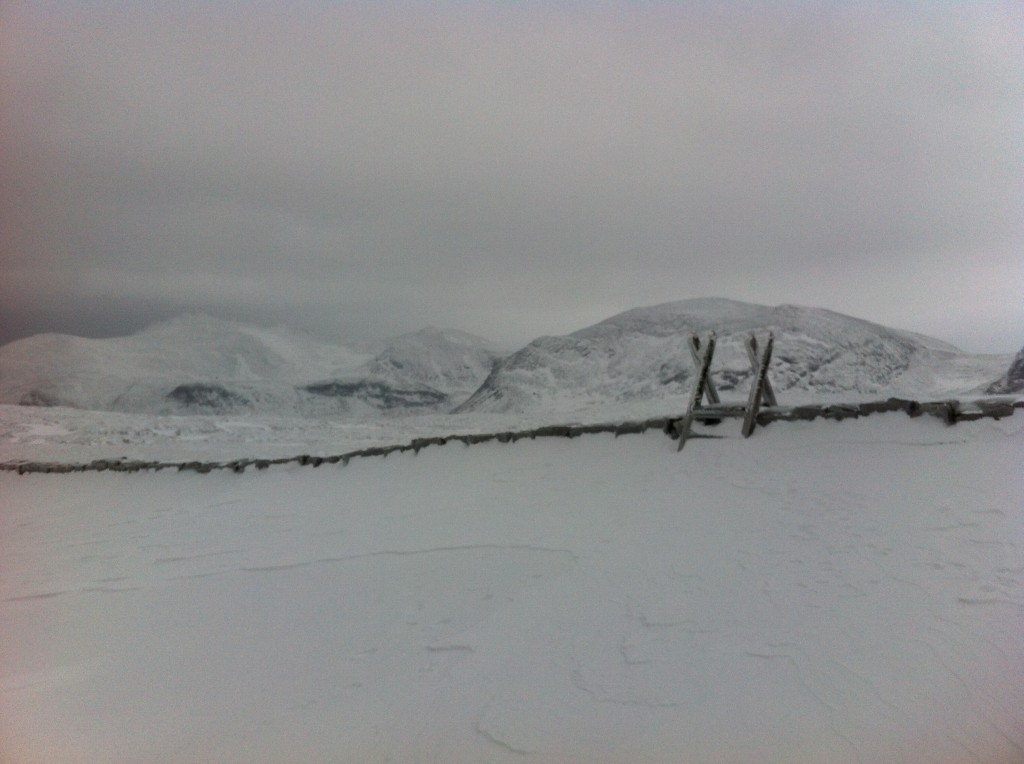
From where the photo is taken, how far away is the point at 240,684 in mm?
5523

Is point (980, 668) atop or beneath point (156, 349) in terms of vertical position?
beneath

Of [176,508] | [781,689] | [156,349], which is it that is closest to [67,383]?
[156,349]

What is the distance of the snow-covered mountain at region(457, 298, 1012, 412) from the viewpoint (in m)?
14.6

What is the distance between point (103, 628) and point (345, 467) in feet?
15.9

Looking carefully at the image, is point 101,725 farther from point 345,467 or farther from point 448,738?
point 345,467

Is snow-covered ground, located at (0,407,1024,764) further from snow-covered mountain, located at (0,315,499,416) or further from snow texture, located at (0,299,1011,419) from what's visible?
snow-covered mountain, located at (0,315,499,416)

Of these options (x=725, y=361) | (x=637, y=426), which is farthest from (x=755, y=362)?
(x=725, y=361)

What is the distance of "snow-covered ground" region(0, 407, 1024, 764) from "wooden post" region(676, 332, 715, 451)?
275 mm

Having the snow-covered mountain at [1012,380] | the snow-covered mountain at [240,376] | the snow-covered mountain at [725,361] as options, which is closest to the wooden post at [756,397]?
the snow-covered mountain at [725,361]

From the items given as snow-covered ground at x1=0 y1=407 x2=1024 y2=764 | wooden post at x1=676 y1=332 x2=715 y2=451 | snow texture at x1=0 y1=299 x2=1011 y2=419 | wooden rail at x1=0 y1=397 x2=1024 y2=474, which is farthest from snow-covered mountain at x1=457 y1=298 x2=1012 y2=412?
snow-covered ground at x1=0 y1=407 x2=1024 y2=764

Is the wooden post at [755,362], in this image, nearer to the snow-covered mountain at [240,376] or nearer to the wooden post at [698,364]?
the wooden post at [698,364]

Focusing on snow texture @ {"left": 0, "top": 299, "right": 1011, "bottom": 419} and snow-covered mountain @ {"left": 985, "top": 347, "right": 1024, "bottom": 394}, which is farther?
snow texture @ {"left": 0, "top": 299, "right": 1011, "bottom": 419}

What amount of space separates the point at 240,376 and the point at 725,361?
1943cm

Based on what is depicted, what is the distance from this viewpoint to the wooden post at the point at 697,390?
29.9 feet
